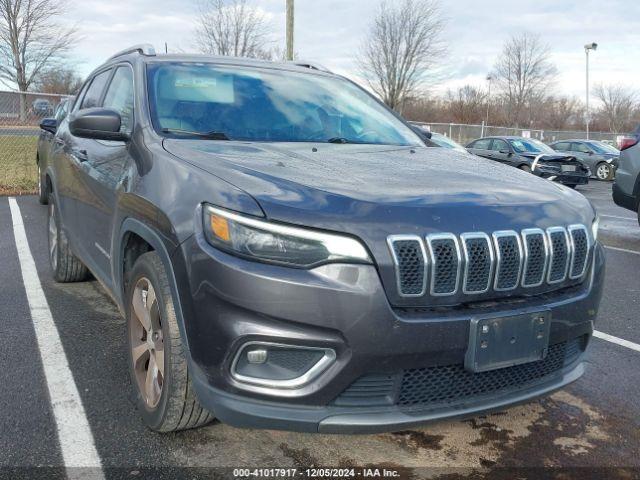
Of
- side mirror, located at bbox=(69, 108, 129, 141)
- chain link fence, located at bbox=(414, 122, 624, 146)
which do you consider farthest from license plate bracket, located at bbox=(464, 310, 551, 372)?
chain link fence, located at bbox=(414, 122, 624, 146)

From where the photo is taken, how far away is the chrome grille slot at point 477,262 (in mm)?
2098

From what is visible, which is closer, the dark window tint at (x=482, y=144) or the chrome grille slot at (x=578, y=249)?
the chrome grille slot at (x=578, y=249)

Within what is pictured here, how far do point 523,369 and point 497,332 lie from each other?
1.13 feet

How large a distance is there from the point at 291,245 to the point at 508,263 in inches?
31.8

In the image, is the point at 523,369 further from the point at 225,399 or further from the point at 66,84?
the point at 66,84

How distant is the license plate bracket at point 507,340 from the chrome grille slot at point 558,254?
18cm

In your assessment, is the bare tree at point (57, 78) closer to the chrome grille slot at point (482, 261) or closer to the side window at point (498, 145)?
the side window at point (498, 145)

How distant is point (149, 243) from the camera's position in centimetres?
247

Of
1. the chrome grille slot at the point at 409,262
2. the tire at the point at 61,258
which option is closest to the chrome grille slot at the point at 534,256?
the chrome grille slot at the point at 409,262

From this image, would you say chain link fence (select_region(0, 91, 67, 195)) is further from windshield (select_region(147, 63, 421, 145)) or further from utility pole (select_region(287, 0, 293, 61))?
windshield (select_region(147, 63, 421, 145))

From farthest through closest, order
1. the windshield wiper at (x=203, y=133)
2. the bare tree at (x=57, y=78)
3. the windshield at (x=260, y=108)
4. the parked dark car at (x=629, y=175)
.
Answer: the bare tree at (x=57, y=78), the parked dark car at (x=629, y=175), the windshield at (x=260, y=108), the windshield wiper at (x=203, y=133)

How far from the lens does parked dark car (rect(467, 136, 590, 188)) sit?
15273 millimetres

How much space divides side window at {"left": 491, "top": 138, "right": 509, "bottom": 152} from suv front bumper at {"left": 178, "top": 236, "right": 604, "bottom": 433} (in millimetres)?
15519

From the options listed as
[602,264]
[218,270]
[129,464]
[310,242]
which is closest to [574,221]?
[602,264]
